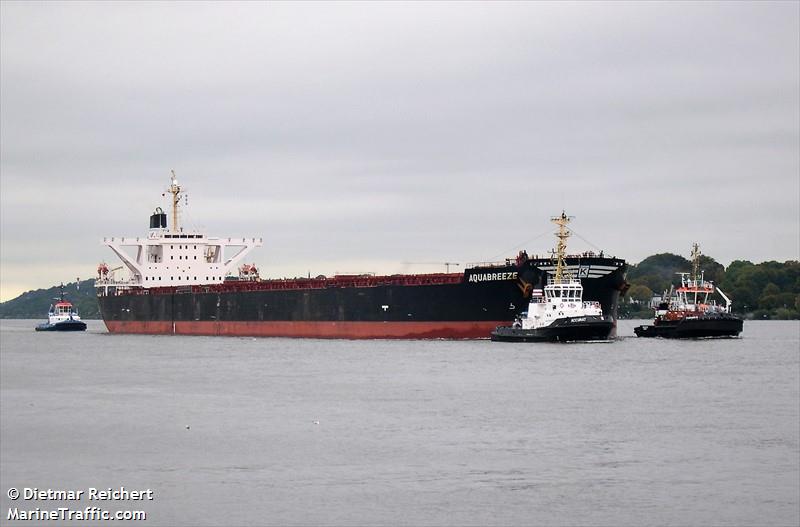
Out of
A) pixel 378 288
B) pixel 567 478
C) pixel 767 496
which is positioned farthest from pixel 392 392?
pixel 378 288

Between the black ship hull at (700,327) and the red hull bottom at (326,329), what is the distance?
16392 mm

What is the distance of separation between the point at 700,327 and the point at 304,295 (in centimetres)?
2244

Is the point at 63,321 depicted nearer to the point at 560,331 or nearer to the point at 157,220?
the point at 157,220

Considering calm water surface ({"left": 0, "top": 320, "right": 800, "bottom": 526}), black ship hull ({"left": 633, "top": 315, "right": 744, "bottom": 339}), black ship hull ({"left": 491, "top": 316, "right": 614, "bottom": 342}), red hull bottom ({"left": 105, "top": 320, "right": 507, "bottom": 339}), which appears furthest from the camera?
black ship hull ({"left": 633, "top": 315, "right": 744, "bottom": 339})

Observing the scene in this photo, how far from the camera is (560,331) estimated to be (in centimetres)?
5156

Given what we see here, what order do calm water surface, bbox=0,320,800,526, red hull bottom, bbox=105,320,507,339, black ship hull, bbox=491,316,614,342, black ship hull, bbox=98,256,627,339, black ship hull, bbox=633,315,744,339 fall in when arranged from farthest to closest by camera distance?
1. black ship hull, bbox=633,315,744,339
2. red hull bottom, bbox=105,320,507,339
3. black ship hull, bbox=98,256,627,339
4. black ship hull, bbox=491,316,614,342
5. calm water surface, bbox=0,320,800,526

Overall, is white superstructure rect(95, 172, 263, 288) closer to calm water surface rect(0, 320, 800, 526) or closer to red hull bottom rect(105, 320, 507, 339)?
red hull bottom rect(105, 320, 507, 339)

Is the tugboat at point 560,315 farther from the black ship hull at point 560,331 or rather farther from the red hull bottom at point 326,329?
the red hull bottom at point 326,329

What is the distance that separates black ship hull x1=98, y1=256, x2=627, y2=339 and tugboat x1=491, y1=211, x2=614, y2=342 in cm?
115

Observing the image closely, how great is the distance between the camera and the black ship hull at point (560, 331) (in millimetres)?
51375

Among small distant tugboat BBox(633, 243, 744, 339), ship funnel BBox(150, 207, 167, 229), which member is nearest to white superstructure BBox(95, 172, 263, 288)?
ship funnel BBox(150, 207, 167, 229)

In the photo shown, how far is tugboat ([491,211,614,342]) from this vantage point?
51531 mm

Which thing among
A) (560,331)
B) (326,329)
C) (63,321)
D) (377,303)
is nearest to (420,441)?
(560,331)

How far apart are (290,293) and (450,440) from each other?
129 feet
